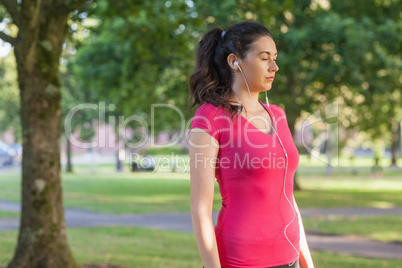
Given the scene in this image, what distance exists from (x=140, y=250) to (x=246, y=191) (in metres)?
7.19

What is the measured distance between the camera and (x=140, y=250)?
9234 millimetres

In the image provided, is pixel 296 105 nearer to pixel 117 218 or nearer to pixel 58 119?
pixel 117 218

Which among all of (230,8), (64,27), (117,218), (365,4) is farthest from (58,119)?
(365,4)

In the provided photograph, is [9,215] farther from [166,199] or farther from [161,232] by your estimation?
[166,199]

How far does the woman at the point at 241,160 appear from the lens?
2273 millimetres

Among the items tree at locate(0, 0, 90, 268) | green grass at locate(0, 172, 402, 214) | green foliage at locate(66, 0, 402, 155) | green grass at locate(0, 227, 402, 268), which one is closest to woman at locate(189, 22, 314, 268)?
tree at locate(0, 0, 90, 268)

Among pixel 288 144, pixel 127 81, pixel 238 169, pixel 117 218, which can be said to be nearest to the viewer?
pixel 238 169

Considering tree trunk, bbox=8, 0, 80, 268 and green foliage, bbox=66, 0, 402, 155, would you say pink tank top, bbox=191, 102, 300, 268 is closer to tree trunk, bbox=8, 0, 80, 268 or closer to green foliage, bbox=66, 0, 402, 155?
tree trunk, bbox=8, 0, 80, 268

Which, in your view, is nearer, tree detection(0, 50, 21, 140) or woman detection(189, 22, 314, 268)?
woman detection(189, 22, 314, 268)

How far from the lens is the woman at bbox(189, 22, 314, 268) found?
2.27 metres

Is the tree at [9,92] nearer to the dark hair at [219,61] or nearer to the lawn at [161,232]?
the lawn at [161,232]

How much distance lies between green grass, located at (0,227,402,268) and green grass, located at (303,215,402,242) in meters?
2.42

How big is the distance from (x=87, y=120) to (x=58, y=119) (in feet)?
104

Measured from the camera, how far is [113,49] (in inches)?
771
